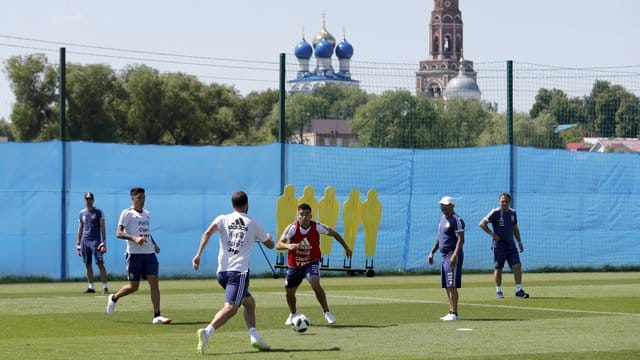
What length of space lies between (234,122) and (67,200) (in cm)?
7861

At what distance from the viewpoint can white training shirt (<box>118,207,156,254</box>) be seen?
65.1 ft

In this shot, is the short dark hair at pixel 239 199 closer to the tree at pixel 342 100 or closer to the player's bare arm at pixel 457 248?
the player's bare arm at pixel 457 248

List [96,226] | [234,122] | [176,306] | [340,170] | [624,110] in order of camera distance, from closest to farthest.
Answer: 1. [176,306]
2. [96,226]
3. [340,170]
4. [624,110]
5. [234,122]

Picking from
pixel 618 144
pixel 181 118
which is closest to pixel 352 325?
pixel 618 144

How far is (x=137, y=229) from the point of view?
19.9 metres

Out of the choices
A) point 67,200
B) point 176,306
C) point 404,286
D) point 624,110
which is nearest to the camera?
point 176,306

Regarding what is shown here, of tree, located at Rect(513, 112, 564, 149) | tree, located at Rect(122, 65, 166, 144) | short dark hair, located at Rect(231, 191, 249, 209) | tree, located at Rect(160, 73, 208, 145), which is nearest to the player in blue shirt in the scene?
short dark hair, located at Rect(231, 191, 249, 209)

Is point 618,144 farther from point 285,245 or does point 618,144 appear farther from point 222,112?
point 222,112

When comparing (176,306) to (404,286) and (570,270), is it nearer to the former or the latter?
(404,286)

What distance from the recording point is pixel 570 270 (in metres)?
35.4

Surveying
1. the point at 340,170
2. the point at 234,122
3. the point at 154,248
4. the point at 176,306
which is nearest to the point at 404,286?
the point at 340,170

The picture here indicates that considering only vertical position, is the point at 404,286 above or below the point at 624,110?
below

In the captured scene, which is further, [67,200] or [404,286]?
[67,200]

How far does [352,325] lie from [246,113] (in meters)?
95.1
